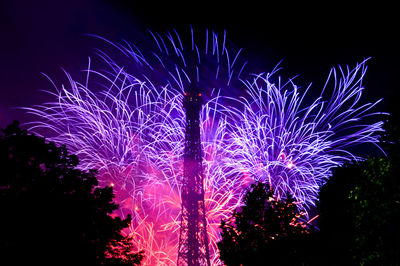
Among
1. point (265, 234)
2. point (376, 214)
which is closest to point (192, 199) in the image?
point (265, 234)

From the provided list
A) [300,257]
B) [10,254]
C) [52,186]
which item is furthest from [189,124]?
[10,254]

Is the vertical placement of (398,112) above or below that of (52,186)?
above

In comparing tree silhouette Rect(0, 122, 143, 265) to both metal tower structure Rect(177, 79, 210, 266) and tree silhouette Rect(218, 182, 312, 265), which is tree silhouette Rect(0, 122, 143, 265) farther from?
metal tower structure Rect(177, 79, 210, 266)

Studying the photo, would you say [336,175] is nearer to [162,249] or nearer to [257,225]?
[257,225]

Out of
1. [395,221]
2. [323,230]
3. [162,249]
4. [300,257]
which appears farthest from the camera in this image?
[162,249]

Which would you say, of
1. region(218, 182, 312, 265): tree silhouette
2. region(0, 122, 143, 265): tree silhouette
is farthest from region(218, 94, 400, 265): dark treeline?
region(0, 122, 143, 265): tree silhouette

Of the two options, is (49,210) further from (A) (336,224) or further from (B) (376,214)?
(A) (336,224)
